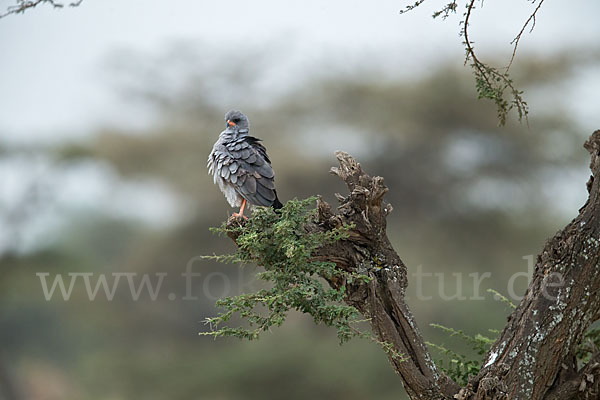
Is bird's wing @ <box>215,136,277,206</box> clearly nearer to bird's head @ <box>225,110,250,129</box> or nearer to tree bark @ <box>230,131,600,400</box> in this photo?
bird's head @ <box>225,110,250,129</box>

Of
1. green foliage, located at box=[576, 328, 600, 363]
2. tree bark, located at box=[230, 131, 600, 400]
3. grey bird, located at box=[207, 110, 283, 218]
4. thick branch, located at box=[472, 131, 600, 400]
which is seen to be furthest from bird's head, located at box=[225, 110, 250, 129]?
green foliage, located at box=[576, 328, 600, 363]

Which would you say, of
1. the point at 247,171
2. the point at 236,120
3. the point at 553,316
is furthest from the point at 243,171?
the point at 553,316

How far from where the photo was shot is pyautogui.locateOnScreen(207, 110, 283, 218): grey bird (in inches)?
111

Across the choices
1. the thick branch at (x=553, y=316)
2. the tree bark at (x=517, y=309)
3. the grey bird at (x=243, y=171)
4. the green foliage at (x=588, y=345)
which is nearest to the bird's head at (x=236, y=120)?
the grey bird at (x=243, y=171)

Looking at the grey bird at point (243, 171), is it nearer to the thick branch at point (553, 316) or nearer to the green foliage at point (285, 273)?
the green foliage at point (285, 273)

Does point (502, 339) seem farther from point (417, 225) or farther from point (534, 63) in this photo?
point (534, 63)

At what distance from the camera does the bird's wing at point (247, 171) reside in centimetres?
281

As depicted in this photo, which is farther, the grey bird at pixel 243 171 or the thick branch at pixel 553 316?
the grey bird at pixel 243 171

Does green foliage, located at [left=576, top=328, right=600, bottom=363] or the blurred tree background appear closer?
green foliage, located at [left=576, top=328, right=600, bottom=363]

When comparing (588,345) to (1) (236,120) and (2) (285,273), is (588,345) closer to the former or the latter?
(2) (285,273)

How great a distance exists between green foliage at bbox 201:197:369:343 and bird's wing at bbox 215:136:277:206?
31 centimetres

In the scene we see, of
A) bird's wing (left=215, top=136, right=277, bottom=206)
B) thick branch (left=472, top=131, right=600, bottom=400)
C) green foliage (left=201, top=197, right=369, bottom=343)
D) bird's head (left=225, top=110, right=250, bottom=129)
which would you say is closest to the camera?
green foliage (left=201, top=197, right=369, bottom=343)

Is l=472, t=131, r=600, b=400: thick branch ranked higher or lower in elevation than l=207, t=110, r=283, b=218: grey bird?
lower

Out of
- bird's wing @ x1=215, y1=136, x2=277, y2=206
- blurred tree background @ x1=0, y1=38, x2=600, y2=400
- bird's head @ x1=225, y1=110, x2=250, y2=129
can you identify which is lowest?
bird's wing @ x1=215, y1=136, x2=277, y2=206
